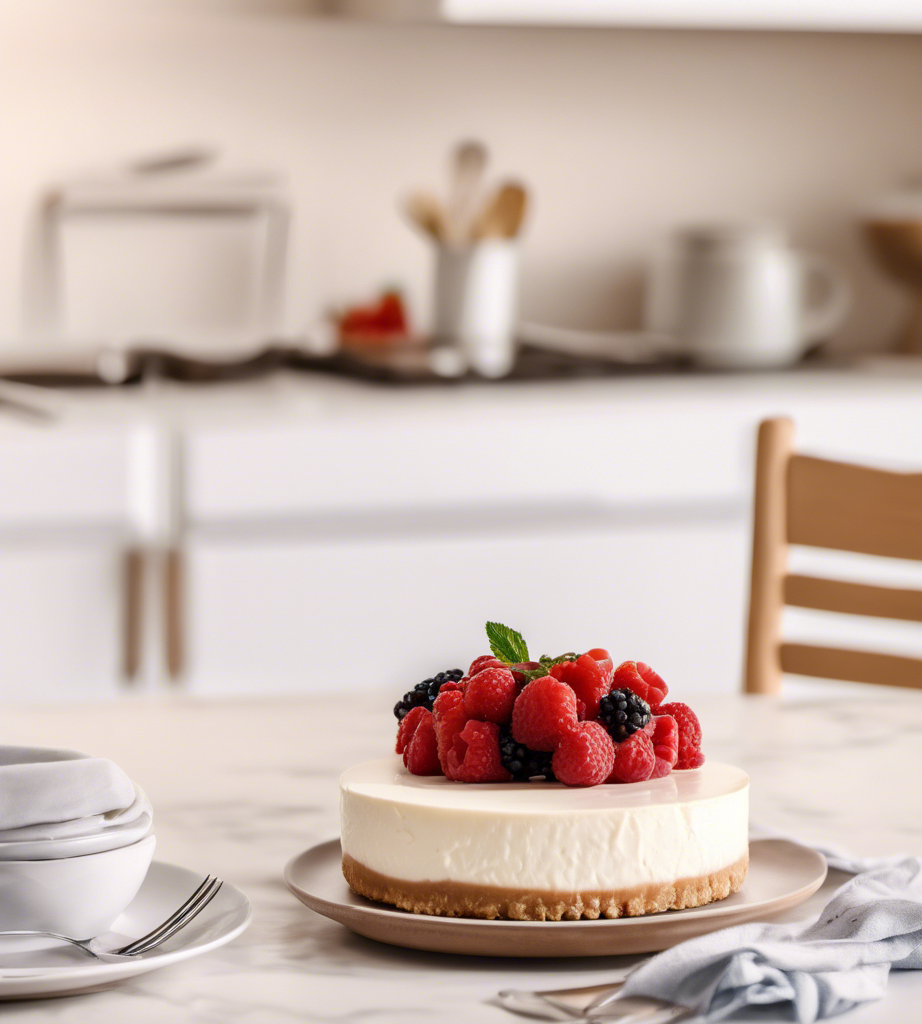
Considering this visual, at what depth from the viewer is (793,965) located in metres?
0.63

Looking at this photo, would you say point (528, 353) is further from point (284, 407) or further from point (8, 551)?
point (8, 551)

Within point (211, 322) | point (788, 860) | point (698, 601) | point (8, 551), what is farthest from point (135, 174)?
point (788, 860)

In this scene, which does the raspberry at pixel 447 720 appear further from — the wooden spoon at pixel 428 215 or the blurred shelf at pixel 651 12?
the wooden spoon at pixel 428 215

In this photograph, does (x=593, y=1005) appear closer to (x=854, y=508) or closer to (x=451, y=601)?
(x=854, y=508)

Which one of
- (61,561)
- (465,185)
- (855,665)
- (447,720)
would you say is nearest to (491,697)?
(447,720)

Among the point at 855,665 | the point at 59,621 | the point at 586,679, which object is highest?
the point at 586,679

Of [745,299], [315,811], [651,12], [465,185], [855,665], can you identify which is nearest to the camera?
[315,811]

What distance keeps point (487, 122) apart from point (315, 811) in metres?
2.19

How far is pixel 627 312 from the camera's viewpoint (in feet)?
10.0

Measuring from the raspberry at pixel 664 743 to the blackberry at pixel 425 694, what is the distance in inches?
4.0

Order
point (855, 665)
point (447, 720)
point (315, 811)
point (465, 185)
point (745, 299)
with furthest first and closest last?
point (465, 185), point (745, 299), point (855, 665), point (315, 811), point (447, 720)

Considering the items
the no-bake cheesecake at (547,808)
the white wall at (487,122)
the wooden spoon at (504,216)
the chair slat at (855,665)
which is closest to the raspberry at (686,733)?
the no-bake cheesecake at (547,808)

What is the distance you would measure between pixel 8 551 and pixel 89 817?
4.97 ft

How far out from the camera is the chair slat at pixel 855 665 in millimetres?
1336
